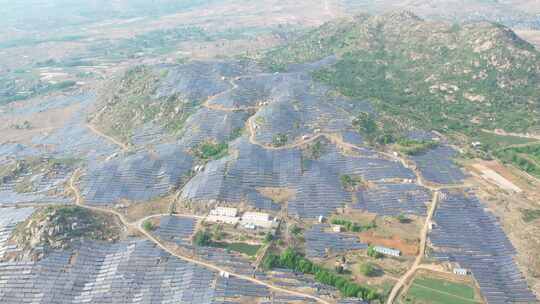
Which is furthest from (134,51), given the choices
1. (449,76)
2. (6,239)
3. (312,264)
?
(312,264)

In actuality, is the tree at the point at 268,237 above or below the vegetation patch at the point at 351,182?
below

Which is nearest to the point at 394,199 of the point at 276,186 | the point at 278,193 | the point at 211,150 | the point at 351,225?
the point at 351,225

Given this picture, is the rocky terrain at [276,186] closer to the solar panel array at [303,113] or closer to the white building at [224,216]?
the white building at [224,216]

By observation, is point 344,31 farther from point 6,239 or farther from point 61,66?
point 6,239

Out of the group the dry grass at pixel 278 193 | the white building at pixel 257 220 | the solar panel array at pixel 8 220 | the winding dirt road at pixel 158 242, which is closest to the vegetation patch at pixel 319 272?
the winding dirt road at pixel 158 242

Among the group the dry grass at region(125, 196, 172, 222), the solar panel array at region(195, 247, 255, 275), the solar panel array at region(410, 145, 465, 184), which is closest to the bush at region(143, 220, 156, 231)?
the dry grass at region(125, 196, 172, 222)

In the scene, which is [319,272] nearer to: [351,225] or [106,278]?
[351,225]
